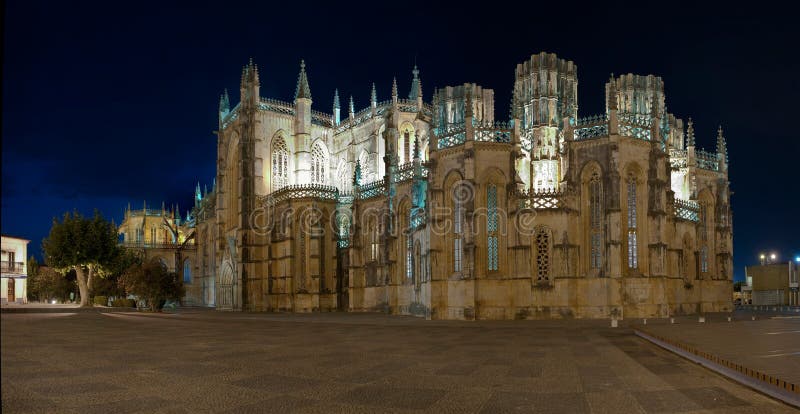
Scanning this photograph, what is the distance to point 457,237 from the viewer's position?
42.2 metres

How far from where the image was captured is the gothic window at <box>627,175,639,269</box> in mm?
40250

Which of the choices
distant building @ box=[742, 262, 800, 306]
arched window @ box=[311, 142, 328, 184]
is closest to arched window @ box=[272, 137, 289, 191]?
arched window @ box=[311, 142, 328, 184]

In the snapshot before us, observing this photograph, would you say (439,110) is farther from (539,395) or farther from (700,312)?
(539,395)

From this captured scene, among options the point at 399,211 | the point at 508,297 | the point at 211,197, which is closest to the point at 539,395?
the point at 508,297

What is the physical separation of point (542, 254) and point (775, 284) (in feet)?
183

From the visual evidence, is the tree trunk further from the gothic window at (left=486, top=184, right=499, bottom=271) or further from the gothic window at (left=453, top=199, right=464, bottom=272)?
the gothic window at (left=486, top=184, right=499, bottom=271)

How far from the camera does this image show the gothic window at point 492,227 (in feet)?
135

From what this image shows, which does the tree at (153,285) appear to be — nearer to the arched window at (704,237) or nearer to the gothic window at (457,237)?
the gothic window at (457,237)

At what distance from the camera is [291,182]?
6844 centimetres

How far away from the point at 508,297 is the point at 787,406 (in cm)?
2938

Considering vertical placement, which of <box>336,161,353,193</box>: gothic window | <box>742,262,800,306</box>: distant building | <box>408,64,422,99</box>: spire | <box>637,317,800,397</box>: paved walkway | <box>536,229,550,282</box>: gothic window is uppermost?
<box>408,64,422,99</box>: spire

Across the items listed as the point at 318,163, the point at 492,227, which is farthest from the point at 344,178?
the point at 492,227

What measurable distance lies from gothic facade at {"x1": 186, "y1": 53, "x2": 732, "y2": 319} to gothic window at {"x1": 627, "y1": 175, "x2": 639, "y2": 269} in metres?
0.08

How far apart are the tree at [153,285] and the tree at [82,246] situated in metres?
4.22
